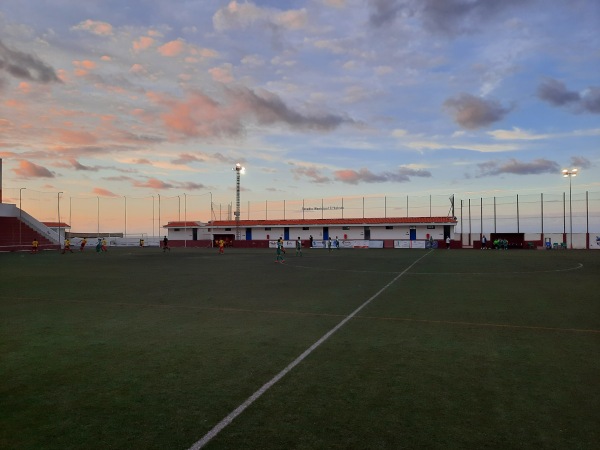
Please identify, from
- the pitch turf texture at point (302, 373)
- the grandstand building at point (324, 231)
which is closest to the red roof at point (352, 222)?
the grandstand building at point (324, 231)

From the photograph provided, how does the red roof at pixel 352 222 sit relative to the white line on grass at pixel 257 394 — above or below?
above

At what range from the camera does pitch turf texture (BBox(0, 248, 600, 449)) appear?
14.6 feet

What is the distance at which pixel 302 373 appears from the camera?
20.6 ft

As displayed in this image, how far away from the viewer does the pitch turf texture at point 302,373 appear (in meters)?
4.45

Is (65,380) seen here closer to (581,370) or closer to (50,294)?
(581,370)

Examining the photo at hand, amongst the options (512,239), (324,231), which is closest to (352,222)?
(324,231)

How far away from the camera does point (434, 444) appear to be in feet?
13.8

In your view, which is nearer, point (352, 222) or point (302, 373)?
point (302, 373)

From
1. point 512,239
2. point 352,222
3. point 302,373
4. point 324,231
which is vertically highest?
point 352,222

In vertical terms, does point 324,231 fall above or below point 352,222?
below

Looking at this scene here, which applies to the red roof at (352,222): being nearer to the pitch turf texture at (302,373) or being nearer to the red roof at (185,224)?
the red roof at (185,224)

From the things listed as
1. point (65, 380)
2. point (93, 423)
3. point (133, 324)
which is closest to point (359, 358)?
point (93, 423)

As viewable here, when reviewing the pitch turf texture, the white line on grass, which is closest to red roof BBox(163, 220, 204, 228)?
the pitch turf texture

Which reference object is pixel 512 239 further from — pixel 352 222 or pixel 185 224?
pixel 185 224
